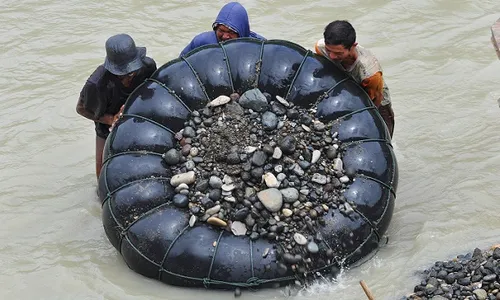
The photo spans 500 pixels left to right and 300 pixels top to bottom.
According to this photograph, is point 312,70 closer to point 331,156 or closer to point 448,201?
point 331,156

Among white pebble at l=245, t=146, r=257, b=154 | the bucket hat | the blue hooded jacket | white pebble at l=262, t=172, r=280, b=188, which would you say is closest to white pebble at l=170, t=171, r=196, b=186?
white pebble at l=245, t=146, r=257, b=154

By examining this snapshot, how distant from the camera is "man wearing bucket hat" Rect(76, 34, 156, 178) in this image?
5.85m

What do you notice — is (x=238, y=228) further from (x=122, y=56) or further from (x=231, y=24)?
(x=231, y=24)

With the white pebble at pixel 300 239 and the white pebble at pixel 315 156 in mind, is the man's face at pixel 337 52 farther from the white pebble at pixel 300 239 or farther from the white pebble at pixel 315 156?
the white pebble at pixel 300 239

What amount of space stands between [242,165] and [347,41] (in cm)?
132

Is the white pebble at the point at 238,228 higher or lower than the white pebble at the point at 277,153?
lower

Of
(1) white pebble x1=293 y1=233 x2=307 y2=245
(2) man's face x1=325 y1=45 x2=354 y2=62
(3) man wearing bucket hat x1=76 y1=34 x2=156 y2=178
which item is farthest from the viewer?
(3) man wearing bucket hat x1=76 y1=34 x2=156 y2=178

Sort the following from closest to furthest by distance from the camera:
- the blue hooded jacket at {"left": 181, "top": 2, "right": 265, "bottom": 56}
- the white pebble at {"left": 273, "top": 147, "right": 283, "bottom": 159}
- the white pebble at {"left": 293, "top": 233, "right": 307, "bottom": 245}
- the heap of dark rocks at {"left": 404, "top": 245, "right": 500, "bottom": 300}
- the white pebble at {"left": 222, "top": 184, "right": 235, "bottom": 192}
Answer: the heap of dark rocks at {"left": 404, "top": 245, "right": 500, "bottom": 300}
the white pebble at {"left": 293, "top": 233, "right": 307, "bottom": 245}
the white pebble at {"left": 222, "top": 184, "right": 235, "bottom": 192}
the white pebble at {"left": 273, "top": 147, "right": 283, "bottom": 159}
the blue hooded jacket at {"left": 181, "top": 2, "right": 265, "bottom": 56}

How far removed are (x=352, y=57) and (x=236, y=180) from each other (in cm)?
145

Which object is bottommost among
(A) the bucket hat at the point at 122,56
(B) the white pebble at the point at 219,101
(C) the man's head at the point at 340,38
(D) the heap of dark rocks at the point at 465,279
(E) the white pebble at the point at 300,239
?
(D) the heap of dark rocks at the point at 465,279

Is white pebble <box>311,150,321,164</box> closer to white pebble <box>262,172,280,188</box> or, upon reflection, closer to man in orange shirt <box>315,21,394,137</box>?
white pebble <box>262,172,280,188</box>

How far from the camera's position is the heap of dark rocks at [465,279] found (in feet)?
16.7

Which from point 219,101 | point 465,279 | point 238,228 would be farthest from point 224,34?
point 465,279

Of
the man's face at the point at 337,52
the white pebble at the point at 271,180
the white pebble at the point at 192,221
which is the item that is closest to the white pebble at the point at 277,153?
the white pebble at the point at 271,180
